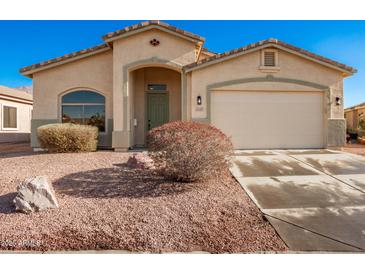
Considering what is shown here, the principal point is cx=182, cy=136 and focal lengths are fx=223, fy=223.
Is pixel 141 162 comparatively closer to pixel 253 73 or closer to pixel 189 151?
pixel 189 151

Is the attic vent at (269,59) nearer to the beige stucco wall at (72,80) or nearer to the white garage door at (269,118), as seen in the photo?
the white garage door at (269,118)

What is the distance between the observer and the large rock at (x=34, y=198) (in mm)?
3967

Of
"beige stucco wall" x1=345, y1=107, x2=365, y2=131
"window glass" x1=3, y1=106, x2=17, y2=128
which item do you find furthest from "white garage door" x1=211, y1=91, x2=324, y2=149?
"window glass" x1=3, y1=106, x2=17, y2=128

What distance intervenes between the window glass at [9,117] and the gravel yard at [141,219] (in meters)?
13.0

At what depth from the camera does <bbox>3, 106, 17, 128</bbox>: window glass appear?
15.6m

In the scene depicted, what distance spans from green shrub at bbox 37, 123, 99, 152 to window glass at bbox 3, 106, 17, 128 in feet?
30.2

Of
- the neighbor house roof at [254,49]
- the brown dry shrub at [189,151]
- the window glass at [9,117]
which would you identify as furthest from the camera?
the window glass at [9,117]

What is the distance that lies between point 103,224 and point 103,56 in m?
9.24

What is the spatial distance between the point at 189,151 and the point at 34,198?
308cm

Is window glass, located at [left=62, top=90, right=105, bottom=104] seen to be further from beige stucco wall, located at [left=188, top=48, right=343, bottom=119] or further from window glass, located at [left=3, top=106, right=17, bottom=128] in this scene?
window glass, located at [left=3, top=106, right=17, bottom=128]

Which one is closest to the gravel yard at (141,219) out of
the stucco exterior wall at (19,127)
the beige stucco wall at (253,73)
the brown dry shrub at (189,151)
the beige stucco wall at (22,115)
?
the brown dry shrub at (189,151)

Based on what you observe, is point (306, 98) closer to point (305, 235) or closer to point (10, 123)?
point (305, 235)

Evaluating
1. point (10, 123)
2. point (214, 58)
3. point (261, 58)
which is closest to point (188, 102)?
point (214, 58)

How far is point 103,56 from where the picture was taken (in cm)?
1073
